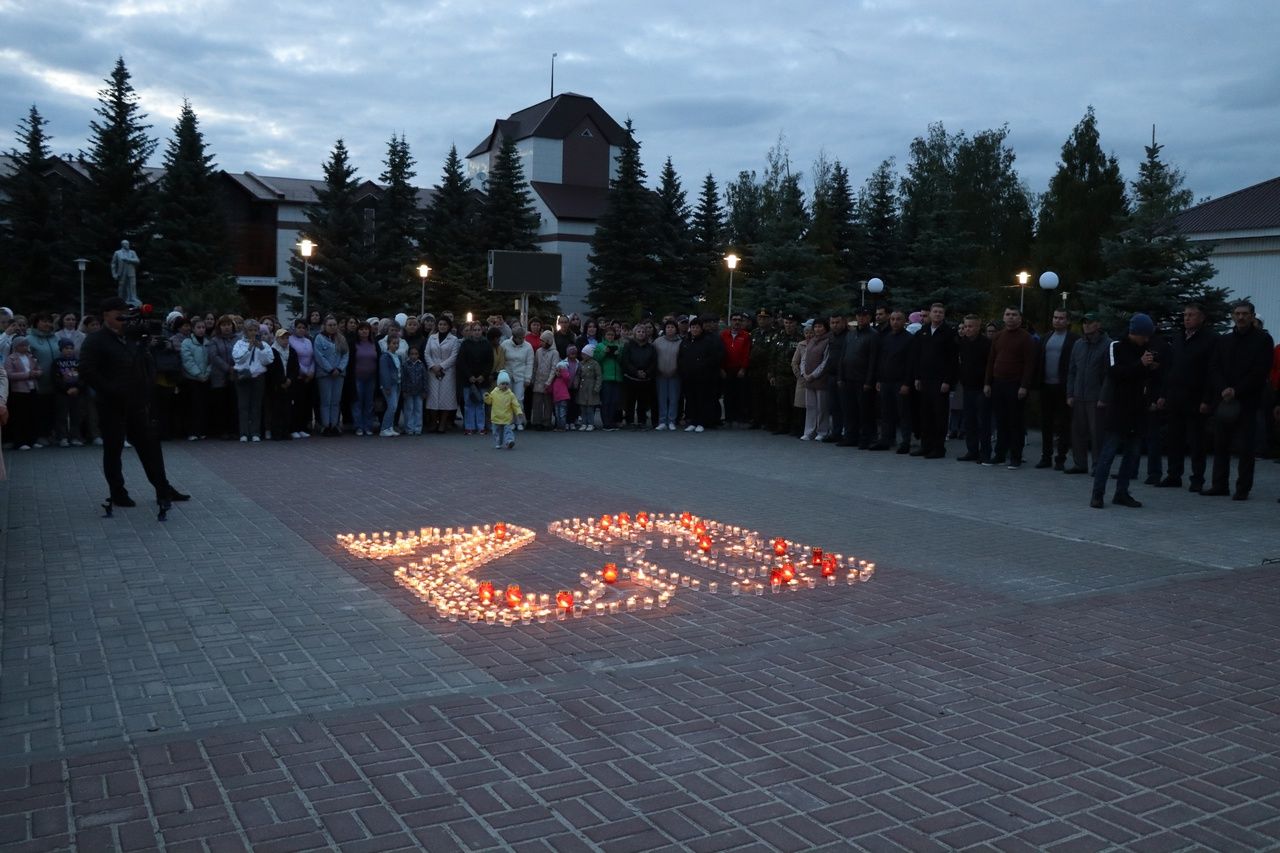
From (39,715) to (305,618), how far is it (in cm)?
200

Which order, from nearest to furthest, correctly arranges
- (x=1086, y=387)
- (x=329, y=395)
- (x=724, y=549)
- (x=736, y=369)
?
(x=724, y=549) → (x=1086, y=387) → (x=329, y=395) → (x=736, y=369)

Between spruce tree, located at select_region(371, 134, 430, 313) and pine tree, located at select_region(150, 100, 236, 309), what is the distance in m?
7.57

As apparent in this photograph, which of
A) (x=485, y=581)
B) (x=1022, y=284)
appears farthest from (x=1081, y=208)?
(x=485, y=581)

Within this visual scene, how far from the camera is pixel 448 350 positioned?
788 inches

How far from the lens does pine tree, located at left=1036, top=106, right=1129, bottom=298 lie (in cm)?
4812

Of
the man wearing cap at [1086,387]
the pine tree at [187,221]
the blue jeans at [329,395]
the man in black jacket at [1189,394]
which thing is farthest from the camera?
the pine tree at [187,221]

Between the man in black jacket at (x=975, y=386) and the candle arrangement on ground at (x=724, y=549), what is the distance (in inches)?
265

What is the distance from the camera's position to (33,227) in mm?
50969

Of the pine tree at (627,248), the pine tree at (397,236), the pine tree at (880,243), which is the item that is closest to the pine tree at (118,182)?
the pine tree at (397,236)

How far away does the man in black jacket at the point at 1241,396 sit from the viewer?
13.5m

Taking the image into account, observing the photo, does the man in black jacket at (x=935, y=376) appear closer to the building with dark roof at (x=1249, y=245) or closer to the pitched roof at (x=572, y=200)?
the building with dark roof at (x=1249, y=245)

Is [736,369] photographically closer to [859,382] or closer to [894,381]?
[859,382]

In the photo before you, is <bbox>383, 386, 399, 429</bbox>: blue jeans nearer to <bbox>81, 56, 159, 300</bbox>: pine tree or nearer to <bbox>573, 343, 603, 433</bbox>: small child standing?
<bbox>573, 343, 603, 433</bbox>: small child standing

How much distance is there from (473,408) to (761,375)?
5.47m
